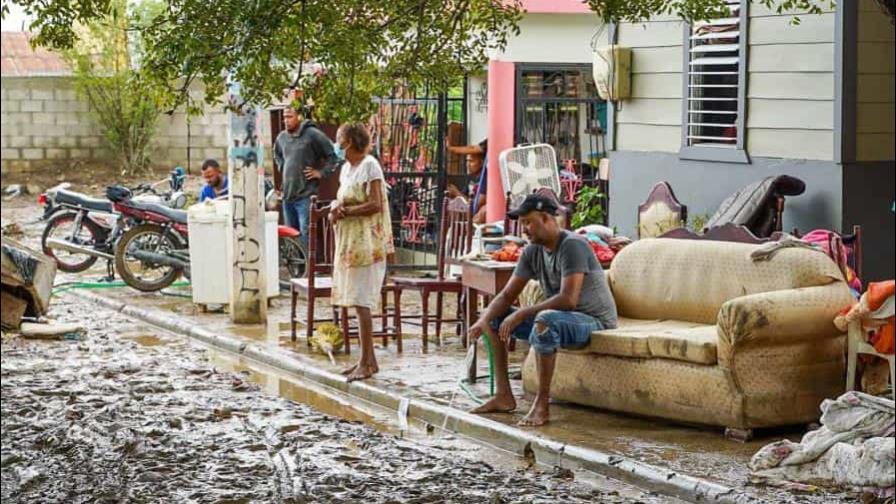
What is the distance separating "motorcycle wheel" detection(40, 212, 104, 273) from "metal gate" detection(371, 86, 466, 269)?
3714mm

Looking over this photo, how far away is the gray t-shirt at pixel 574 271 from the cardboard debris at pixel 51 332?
20.4ft

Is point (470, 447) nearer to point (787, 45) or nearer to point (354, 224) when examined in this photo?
point (354, 224)

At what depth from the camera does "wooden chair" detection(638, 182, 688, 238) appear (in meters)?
14.2

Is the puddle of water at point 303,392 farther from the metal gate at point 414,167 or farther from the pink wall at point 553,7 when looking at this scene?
the pink wall at point 553,7

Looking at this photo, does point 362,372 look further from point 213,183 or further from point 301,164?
point 213,183

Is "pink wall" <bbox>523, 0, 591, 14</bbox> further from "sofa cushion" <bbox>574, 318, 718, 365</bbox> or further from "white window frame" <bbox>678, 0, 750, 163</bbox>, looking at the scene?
"sofa cushion" <bbox>574, 318, 718, 365</bbox>

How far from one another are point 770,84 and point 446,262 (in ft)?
10.7

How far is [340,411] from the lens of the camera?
11477 millimetres

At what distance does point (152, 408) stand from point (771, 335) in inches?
183

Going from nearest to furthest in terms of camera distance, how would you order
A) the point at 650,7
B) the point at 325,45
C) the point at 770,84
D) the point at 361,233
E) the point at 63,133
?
the point at 325,45
the point at 650,7
the point at 361,233
the point at 770,84
the point at 63,133

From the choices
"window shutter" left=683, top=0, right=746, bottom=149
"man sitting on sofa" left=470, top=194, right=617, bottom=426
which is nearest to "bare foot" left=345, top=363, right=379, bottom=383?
"man sitting on sofa" left=470, top=194, right=617, bottom=426

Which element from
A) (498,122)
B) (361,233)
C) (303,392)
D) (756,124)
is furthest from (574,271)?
(498,122)

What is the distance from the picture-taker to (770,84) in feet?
44.1

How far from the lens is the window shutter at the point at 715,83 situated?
13945 mm
